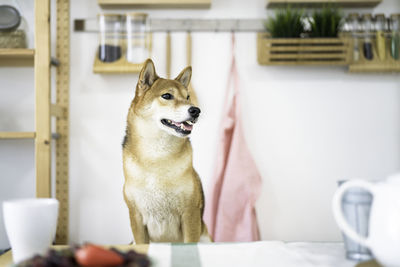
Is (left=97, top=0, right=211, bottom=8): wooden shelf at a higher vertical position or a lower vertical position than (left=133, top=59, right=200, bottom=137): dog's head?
higher

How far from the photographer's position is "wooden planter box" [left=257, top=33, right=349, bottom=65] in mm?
1476

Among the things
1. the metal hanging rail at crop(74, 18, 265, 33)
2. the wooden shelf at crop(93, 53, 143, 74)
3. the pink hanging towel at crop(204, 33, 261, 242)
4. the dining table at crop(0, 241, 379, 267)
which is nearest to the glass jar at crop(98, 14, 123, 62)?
the wooden shelf at crop(93, 53, 143, 74)

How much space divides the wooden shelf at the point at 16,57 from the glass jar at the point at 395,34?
1330 millimetres

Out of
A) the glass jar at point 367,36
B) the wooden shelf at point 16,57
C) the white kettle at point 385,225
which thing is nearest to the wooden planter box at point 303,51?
the glass jar at point 367,36

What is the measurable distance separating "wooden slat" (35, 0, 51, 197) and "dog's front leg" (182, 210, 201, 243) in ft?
1.73

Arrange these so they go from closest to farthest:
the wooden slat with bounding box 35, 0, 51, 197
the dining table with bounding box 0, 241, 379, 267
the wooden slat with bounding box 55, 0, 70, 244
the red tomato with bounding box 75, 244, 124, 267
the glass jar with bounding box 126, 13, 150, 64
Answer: the red tomato with bounding box 75, 244, 124, 267, the dining table with bounding box 0, 241, 379, 267, the wooden slat with bounding box 35, 0, 51, 197, the glass jar with bounding box 126, 13, 150, 64, the wooden slat with bounding box 55, 0, 70, 244

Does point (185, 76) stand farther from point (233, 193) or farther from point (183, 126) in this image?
point (233, 193)

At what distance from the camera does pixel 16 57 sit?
4.82ft

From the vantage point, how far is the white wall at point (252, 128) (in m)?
1.57

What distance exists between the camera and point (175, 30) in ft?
5.18

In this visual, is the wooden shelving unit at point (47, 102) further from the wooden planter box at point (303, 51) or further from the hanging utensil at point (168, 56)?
the wooden planter box at point (303, 51)

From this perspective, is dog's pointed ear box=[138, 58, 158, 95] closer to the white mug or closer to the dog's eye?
the dog's eye

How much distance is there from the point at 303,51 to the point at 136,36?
63 cm

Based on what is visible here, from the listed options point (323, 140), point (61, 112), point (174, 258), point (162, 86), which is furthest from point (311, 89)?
point (174, 258)
